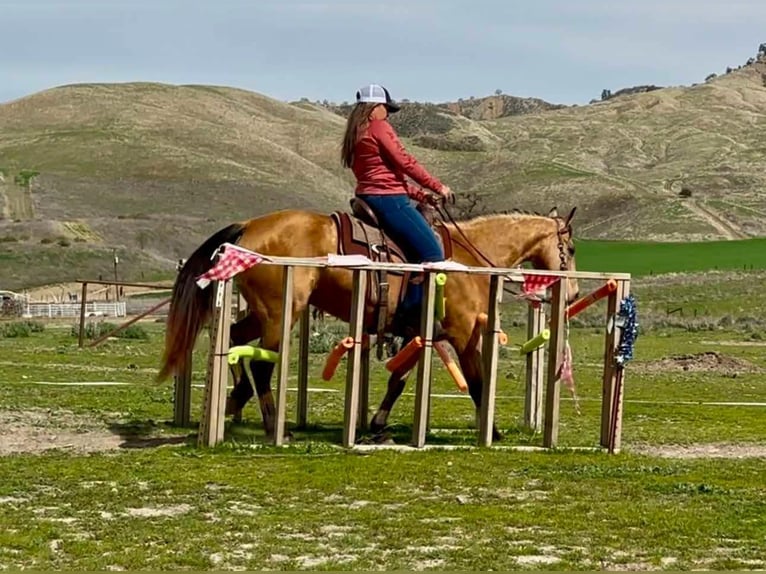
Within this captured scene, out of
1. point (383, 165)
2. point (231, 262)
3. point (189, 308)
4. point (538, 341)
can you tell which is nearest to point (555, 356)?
point (538, 341)

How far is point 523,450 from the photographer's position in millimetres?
11695

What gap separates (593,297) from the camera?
40.6ft

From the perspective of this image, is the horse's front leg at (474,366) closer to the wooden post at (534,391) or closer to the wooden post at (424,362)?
the wooden post at (424,362)

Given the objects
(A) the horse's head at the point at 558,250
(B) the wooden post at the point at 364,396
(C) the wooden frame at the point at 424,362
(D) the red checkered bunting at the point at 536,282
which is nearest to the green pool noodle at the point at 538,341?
(C) the wooden frame at the point at 424,362

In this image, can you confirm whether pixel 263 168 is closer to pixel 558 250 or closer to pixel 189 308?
pixel 558 250

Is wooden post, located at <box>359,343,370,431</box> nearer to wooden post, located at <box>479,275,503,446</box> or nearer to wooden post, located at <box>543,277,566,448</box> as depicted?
wooden post, located at <box>479,275,503,446</box>

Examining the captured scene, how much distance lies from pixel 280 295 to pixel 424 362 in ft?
4.80

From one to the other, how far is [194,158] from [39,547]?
116 m

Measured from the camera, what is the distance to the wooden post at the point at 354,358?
11391 mm

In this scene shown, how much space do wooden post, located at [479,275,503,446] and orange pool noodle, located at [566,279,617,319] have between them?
35.1 inches

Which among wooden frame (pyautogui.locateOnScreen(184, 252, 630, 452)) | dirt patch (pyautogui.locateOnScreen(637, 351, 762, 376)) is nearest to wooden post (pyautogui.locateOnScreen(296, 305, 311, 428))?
wooden frame (pyautogui.locateOnScreen(184, 252, 630, 452))

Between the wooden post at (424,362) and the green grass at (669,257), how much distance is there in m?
51.5

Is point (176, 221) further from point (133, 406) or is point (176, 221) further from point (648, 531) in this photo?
point (648, 531)

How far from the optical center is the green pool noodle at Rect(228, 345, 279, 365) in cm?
1135
